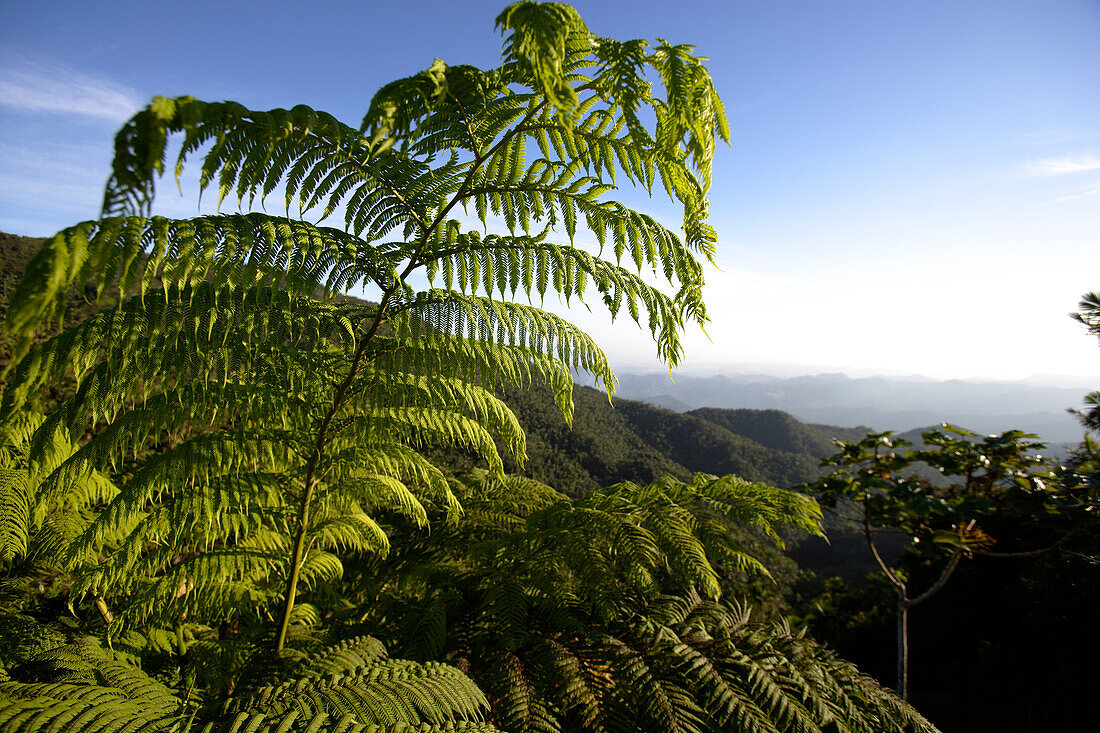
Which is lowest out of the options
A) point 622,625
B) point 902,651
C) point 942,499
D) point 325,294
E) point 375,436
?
point 902,651

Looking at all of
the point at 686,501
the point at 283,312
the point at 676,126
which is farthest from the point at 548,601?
the point at 676,126

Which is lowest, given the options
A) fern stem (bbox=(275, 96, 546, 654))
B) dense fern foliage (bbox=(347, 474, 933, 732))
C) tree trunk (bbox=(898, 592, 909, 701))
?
tree trunk (bbox=(898, 592, 909, 701))

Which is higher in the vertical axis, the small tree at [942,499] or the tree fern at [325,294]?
the tree fern at [325,294]

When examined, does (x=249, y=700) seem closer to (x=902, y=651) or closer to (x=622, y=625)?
(x=622, y=625)

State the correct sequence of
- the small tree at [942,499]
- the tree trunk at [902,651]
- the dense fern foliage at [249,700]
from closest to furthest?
the dense fern foliage at [249,700] < the tree trunk at [902,651] < the small tree at [942,499]

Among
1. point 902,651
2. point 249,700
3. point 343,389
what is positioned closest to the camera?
point 249,700

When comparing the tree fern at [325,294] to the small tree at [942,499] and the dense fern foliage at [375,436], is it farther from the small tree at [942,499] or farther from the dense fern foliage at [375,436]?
the small tree at [942,499]

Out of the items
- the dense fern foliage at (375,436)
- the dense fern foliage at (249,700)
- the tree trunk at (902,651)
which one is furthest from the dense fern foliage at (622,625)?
the tree trunk at (902,651)

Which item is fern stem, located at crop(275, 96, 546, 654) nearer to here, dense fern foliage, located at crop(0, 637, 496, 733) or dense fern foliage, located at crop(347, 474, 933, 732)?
dense fern foliage, located at crop(0, 637, 496, 733)

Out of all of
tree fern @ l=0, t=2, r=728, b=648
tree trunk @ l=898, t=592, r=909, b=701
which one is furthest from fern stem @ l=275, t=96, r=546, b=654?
tree trunk @ l=898, t=592, r=909, b=701

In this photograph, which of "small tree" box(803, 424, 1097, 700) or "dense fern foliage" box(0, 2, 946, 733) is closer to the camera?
"dense fern foliage" box(0, 2, 946, 733)

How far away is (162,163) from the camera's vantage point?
0.79 metres

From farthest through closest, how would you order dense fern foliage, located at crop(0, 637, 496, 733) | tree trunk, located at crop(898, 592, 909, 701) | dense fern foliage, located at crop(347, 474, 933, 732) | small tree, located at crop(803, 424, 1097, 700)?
small tree, located at crop(803, 424, 1097, 700)
tree trunk, located at crop(898, 592, 909, 701)
dense fern foliage, located at crop(347, 474, 933, 732)
dense fern foliage, located at crop(0, 637, 496, 733)

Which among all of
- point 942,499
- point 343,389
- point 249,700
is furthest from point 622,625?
point 942,499
